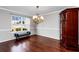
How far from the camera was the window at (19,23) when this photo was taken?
6088 mm

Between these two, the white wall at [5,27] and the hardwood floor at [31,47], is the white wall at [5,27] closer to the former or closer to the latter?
the white wall at [5,27]

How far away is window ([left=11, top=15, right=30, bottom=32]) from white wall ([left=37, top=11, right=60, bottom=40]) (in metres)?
1.36

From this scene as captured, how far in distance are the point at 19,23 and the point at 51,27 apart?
8.94 feet

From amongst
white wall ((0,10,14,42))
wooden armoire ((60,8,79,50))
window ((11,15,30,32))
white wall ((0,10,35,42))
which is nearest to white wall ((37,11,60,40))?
window ((11,15,30,32))

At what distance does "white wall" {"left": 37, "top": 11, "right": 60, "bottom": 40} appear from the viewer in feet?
18.3

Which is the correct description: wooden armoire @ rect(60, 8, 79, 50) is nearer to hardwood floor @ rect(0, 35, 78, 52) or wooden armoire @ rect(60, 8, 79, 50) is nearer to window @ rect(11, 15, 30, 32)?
hardwood floor @ rect(0, 35, 78, 52)

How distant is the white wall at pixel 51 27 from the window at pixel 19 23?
1.36 metres

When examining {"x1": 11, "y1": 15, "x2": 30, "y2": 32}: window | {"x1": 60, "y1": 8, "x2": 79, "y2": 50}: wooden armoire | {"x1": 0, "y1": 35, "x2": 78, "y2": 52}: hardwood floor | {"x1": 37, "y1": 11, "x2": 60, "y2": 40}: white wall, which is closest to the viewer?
{"x1": 0, "y1": 35, "x2": 78, "y2": 52}: hardwood floor

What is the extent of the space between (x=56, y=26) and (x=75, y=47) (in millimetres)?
2327

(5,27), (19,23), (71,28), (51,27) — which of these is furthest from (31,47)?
(19,23)
